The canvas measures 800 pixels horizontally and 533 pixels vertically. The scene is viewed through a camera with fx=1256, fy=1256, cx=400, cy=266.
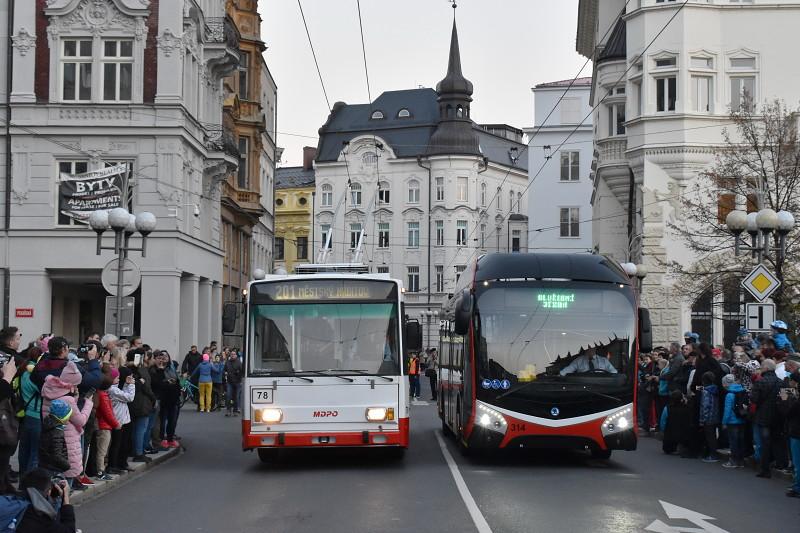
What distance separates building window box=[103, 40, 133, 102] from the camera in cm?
3856

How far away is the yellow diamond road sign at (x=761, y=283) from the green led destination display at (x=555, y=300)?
4843 millimetres

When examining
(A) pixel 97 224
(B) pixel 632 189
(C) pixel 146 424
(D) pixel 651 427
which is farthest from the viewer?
(B) pixel 632 189

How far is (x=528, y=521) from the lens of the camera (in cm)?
1218

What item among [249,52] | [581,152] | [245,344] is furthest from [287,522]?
[581,152]

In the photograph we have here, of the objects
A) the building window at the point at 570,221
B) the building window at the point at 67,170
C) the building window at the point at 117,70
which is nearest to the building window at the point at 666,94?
the building window at the point at 117,70

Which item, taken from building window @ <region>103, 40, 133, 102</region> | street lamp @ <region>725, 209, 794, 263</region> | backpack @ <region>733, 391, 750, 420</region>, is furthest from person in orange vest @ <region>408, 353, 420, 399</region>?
backpack @ <region>733, 391, 750, 420</region>

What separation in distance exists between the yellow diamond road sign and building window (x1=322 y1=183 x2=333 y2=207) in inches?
2931

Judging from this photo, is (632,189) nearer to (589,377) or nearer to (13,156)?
(13,156)

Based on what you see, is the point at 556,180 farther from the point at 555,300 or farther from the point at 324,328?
the point at 324,328

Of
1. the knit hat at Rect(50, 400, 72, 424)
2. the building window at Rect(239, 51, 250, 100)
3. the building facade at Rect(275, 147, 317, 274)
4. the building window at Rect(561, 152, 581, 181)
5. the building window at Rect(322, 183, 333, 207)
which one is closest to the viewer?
the knit hat at Rect(50, 400, 72, 424)

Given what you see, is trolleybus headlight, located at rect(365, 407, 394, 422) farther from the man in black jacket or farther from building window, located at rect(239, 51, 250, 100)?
building window, located at rect(239, 51, 250, 100)

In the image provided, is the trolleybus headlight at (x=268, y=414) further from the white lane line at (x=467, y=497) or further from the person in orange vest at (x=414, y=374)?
the person in orange vest at (x=414, y=374)

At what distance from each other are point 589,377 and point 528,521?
5.73 metres

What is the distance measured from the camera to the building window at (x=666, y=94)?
→ 39656 millimetres
